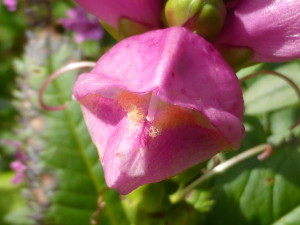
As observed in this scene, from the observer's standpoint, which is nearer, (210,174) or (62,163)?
(210,174)

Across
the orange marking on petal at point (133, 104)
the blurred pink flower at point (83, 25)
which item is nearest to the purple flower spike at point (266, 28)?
the orange marking on petal at point (133, 104)

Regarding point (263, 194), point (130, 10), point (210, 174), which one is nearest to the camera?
point (130, 10)

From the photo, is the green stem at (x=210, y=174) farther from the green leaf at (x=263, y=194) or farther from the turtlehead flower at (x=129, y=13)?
the turtlehead flower at (x=129, y=13)

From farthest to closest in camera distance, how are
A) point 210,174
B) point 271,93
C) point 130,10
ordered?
point 271,93 → point 210,174 → point 130,10

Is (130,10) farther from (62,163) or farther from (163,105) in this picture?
(62,163)

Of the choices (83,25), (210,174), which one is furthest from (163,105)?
(83,25)

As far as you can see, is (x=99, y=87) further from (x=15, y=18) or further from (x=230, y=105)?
(x=15, y=18)

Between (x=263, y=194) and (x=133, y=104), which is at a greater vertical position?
(x=133, y=104)

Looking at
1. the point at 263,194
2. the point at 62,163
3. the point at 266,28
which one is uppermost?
the point at 266,28
